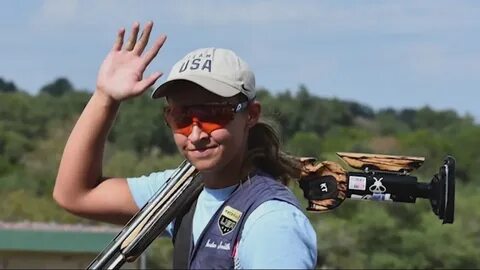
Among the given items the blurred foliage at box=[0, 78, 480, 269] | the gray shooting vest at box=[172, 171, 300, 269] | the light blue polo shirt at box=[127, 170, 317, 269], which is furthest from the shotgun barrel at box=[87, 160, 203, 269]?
the blurred foliage at box=[0, 78, 480, 269]

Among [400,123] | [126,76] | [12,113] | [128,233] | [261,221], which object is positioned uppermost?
[126,76]

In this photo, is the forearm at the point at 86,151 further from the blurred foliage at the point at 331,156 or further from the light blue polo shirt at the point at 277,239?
the blurred foliage at the point at 331,156

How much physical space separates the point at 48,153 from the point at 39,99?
1008 cm

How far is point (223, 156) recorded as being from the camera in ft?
9.50

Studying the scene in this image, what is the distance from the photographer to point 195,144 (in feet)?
9.47

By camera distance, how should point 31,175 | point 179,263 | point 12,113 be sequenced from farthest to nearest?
point 12,113
point 31,175
point 179,263

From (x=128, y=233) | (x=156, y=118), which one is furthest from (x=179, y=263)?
(x=156, y=118)

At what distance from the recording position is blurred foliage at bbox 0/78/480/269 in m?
16.9

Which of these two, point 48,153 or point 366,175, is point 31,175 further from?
point 366,175

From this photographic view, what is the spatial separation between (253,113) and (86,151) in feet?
2.02

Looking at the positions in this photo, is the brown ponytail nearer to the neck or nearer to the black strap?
the neck

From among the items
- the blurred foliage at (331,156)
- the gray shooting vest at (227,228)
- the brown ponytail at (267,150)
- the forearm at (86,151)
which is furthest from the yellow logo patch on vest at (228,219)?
the blurred foliage at (331,156)

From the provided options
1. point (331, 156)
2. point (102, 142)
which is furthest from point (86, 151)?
point (331, 156)

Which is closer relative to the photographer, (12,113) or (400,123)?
(12,113)
